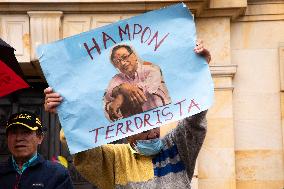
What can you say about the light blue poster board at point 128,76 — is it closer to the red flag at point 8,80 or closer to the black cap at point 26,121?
the black cap at point 26,121

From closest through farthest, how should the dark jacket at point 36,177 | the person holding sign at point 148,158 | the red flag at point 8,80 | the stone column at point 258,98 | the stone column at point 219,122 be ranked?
the person holding sign at point 148,158 → the dark jacket at point 36,177 → the red flag at point 8,80 → the stone column at point 219,122 → the stone column at point 258,98

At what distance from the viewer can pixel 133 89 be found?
322 cm

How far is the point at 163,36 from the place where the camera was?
10.9 feet

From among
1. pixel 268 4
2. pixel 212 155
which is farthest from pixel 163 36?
pixel 268 4

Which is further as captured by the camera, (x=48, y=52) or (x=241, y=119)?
(x=241, y=119)

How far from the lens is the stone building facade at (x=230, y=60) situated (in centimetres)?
661

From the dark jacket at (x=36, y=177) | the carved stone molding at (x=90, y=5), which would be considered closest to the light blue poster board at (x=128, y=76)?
the dark jacket at (x=36, y=177)

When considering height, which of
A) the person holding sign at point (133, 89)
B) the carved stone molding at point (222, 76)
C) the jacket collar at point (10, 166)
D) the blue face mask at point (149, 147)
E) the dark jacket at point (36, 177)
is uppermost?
the carved stone molding at point (222, 76)

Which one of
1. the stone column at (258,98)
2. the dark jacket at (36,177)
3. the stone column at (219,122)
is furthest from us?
the stone column at (258,98)

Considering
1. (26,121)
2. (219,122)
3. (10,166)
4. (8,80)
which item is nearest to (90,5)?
(219,122)

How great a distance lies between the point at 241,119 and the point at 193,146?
3.64 metres

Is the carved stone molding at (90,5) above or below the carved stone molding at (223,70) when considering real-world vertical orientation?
above

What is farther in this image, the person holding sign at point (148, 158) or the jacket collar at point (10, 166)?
the jacket collar at point (10, 166)

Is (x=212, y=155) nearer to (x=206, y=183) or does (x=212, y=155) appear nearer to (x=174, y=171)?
(x=206, y=183)
